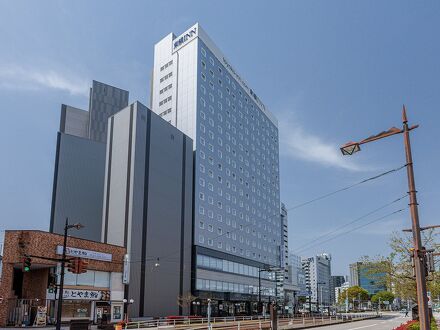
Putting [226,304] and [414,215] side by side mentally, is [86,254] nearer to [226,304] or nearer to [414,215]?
[226,304]

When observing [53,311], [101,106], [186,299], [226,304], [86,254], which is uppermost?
[101,106]

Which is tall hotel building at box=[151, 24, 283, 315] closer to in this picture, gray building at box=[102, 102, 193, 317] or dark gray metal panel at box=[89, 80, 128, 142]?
gray building at box=[102, 102, 193, 317]

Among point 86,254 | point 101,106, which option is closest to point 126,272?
point 86,254

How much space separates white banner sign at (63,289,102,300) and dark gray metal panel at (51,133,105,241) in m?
28.7

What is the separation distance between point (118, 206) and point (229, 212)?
30.5 metres

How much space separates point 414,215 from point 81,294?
46417 mm

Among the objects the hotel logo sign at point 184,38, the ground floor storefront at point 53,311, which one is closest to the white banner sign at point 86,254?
the ground floor storefront at point 53,311

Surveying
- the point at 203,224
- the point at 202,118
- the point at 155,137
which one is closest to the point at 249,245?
the point at 203,224

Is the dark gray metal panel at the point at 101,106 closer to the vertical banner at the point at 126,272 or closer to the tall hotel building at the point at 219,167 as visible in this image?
the tall hotel building at the point at 219,167

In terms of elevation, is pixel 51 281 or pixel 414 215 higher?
pixel 414 215

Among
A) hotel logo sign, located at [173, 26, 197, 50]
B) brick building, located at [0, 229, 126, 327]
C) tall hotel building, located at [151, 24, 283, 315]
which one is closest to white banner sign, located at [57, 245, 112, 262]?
brick building, located at [0, 229, 126, 327]

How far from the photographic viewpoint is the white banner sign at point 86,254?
50562mm

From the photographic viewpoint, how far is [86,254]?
175 ft

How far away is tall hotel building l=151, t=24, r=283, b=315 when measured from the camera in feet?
274
